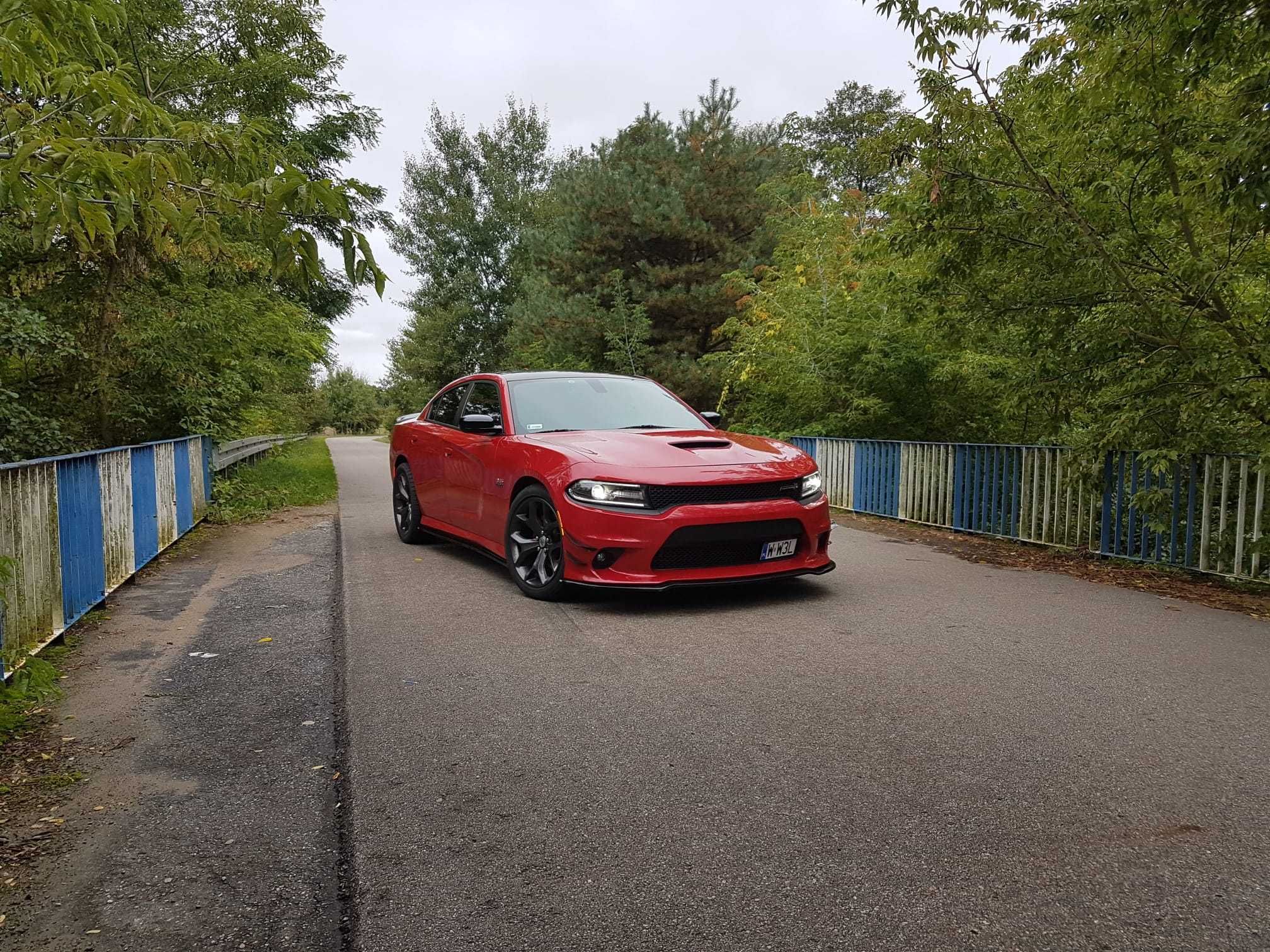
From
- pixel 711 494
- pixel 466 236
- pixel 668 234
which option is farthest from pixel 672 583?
pixel 466 236

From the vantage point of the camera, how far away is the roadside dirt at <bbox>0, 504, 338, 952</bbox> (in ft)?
7.79

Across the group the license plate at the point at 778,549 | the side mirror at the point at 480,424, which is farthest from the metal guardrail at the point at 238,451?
the license plate at the point at 778,549

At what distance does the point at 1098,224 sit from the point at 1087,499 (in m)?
2.65

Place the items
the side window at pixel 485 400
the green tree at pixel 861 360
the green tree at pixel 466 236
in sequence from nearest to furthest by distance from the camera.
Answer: the side window at pixel 485 400 < the green tree at pixel 861 360 < the green tree at pixel 466 236

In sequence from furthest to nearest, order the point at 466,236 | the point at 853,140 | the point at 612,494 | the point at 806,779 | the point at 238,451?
the point at 466,236
the point at 853,140
the point at 238,451
the point at 612,494
the point at 806,779

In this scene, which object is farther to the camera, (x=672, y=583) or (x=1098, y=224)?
(x=1098, y=224)

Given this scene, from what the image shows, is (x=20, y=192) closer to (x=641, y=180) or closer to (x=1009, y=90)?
(x=1009, y=90)

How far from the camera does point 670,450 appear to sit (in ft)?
20.7

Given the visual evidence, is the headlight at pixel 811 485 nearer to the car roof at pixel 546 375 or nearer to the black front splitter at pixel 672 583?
the black front splitter at pixel 672 583

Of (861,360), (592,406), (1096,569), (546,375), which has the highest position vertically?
(861,360)

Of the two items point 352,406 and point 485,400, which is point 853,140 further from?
point 352,406

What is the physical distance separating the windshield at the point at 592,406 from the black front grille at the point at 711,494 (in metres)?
1.34

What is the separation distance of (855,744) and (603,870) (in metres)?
1.37

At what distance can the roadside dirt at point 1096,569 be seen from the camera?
6815 mm
